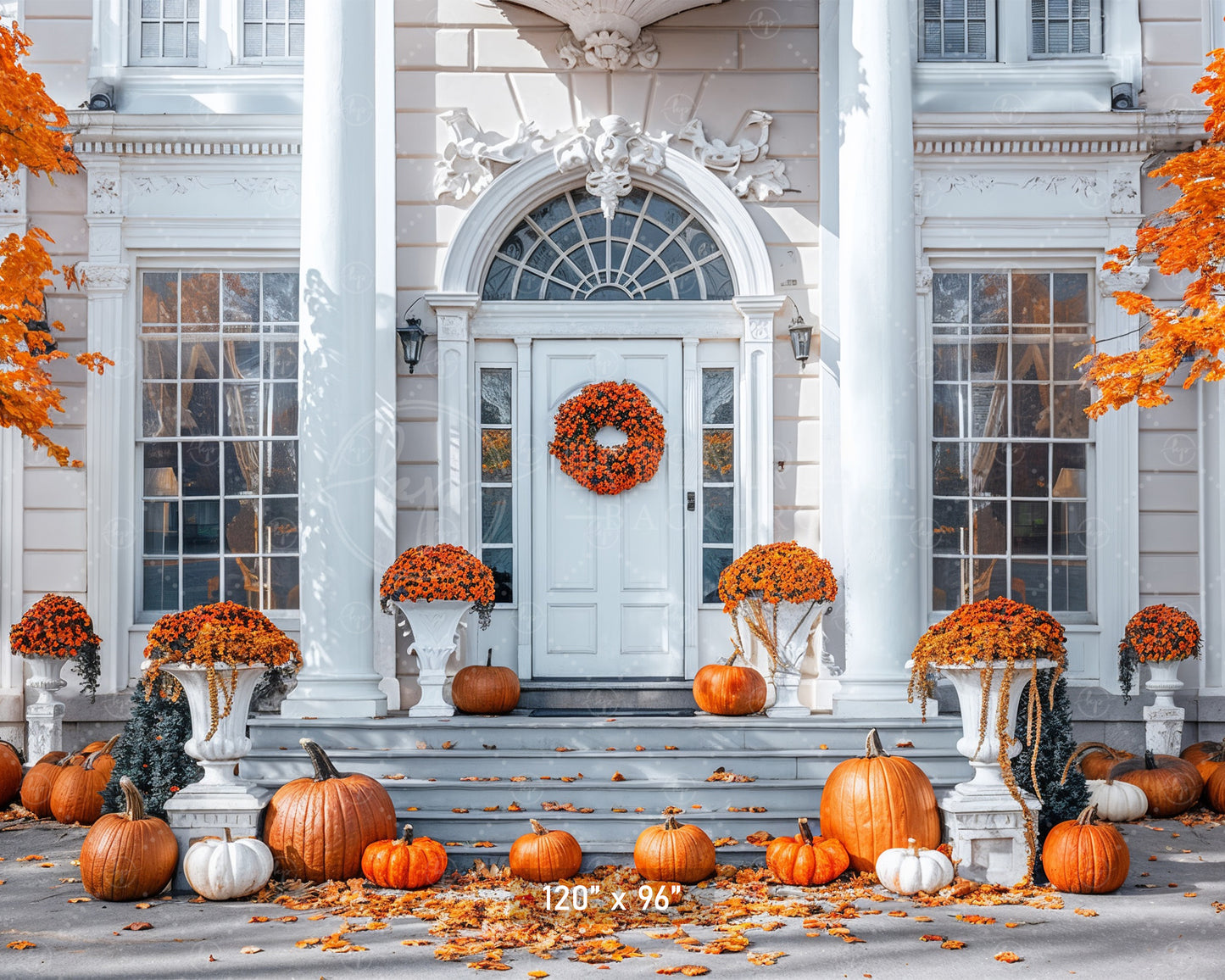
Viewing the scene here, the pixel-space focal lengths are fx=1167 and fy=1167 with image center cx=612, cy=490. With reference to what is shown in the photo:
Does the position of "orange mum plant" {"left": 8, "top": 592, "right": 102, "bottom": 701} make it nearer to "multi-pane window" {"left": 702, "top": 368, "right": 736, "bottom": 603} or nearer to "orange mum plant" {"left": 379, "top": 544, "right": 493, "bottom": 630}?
"orange mum plant" {"left": 379, "top": 544, "right": 493, "bottom": 630}

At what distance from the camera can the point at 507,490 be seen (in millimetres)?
8320

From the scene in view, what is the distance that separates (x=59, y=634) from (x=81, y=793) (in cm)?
126

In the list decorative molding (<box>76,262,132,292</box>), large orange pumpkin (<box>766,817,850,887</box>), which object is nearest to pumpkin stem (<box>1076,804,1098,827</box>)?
large orange pumpkin (<box>766,817,850,887</box>)

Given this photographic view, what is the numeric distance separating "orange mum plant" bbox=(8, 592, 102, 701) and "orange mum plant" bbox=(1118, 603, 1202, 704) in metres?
7.04

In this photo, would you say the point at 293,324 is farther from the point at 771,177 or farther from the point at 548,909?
the point at 548,909

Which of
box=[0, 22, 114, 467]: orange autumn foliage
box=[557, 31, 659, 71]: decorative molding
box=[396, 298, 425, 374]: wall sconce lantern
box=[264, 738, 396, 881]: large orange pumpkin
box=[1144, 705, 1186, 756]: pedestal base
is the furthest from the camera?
box=[557, 31, 659, 71]: decorative molding

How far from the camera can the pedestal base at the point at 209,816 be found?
563 cm

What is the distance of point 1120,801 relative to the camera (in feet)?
22.9

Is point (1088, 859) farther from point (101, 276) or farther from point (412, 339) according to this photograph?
point (101, 276)

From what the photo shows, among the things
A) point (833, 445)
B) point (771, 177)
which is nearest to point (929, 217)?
point (771, 177)

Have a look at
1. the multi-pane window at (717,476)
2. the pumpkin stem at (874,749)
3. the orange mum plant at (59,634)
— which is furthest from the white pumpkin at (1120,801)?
the orange mum plant at (59,634)

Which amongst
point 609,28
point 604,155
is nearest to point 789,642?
point 604,155

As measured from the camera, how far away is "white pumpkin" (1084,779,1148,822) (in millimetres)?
6969

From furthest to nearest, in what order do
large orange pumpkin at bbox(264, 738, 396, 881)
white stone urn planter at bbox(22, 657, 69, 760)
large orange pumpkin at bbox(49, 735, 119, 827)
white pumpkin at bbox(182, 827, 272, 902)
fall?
white stone urn planter at bbox(22, 657, 69, 760)
large orange pumpkin at bbox(49, 735, 119, 827)
large orange pumpkin at bbox(264, 738, 396, 881)
white pumpkin at bbox(182, 827, 272, 902)
